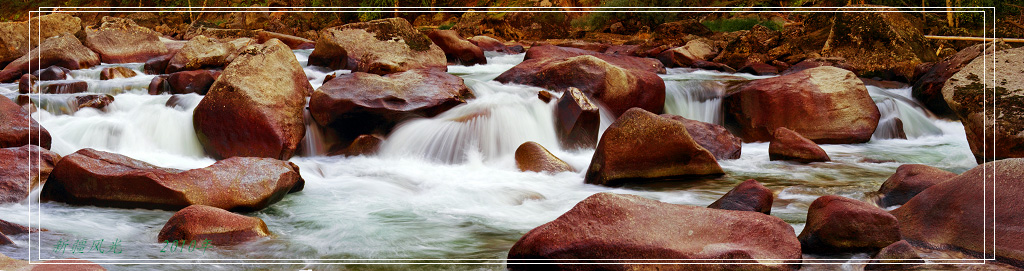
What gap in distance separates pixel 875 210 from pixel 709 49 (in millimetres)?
12034

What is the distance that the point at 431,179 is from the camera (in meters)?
6.46

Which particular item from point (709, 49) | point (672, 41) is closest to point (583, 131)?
point (709, 49)

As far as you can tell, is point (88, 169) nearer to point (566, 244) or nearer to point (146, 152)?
point (146, 152)

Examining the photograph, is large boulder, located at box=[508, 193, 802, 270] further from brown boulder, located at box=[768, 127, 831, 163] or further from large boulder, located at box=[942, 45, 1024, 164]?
brown boulder, located at box=[768, 127, 831, 163]

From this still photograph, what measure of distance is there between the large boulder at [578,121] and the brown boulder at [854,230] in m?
3.93

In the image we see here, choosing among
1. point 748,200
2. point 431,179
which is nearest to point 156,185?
point 431,179

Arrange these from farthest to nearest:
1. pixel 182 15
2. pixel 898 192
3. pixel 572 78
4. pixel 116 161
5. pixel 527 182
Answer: pixel 182 15, pixel 572 78, pixel 527 182, pixel 116 161, pixel 898 192

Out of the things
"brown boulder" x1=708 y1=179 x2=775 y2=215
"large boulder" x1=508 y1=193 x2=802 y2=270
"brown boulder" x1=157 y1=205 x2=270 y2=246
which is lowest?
"brown boulder" x1=157 y1=205 x2=270 y2=246

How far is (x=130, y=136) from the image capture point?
7.67m

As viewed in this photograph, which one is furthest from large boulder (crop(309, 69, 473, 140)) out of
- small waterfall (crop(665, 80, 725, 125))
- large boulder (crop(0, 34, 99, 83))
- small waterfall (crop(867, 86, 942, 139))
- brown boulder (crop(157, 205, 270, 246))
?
large boulder (crop(0, 34, 99, 83))

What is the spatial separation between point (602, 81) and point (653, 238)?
17.7 feet

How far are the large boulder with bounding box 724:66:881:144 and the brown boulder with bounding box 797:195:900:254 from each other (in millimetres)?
5136

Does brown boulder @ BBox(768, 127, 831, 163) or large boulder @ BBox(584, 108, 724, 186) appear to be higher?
large boulder @ BBox(584, 108, 724, 186)

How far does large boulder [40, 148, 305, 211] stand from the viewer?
4.85m
